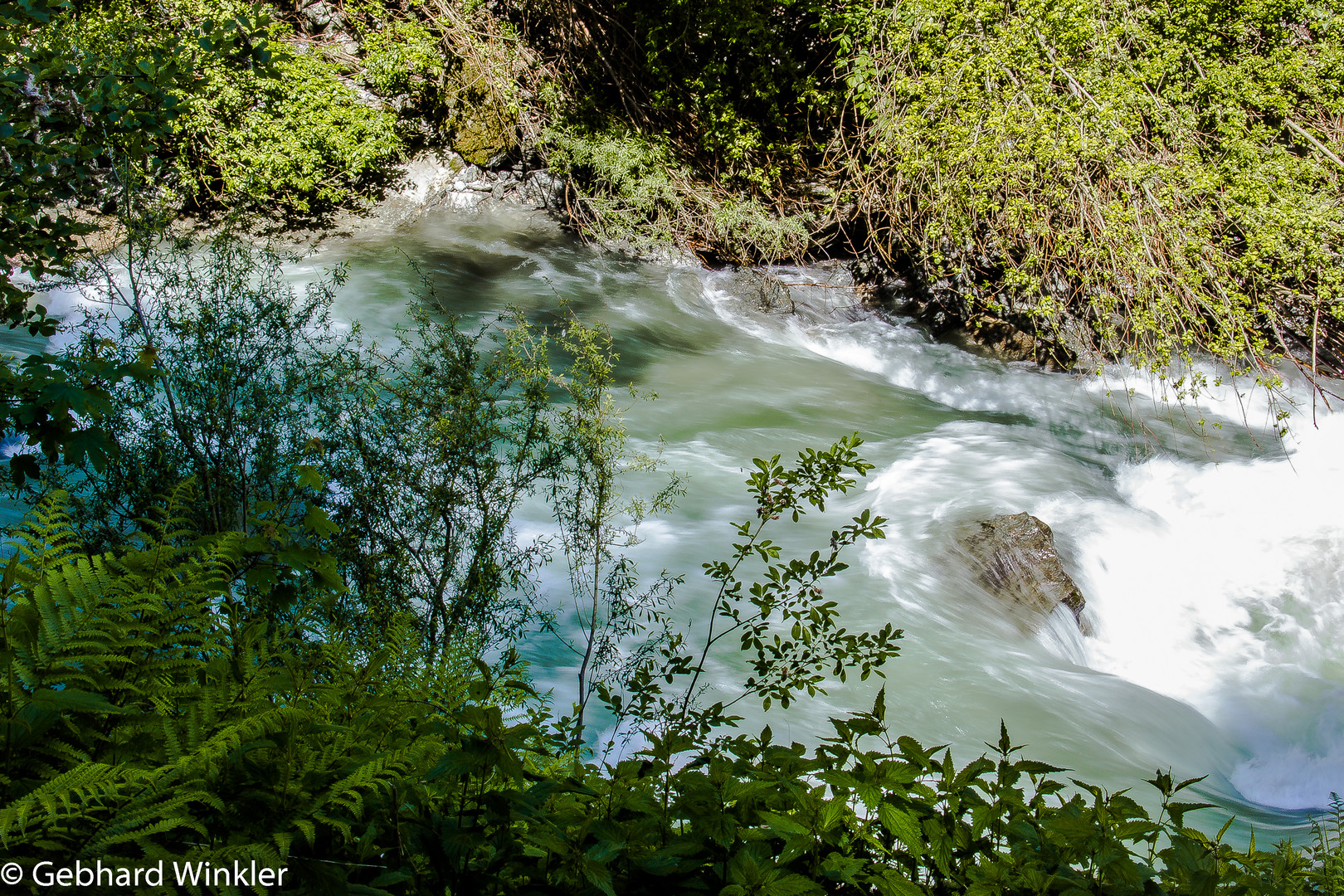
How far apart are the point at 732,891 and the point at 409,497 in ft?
8.56

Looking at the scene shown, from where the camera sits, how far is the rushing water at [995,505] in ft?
15.3

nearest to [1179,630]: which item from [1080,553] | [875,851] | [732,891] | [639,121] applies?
[1080,553]

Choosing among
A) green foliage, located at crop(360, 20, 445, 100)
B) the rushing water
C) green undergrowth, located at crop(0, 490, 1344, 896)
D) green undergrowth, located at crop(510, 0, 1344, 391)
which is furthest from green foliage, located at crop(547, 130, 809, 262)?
green undergrowth, located at crop(0, 490, 1344, 896)

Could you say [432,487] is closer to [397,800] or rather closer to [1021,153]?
[397,800]

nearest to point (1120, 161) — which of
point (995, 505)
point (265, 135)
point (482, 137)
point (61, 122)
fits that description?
point (995, 505)

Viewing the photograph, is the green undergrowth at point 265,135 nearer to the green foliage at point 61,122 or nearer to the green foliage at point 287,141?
the green foliage at point 287,141

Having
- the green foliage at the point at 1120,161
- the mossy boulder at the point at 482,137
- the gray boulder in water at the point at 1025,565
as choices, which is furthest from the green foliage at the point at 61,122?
the mossy boulder at the point at 482,137

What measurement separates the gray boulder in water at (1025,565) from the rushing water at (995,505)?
0.14 metres

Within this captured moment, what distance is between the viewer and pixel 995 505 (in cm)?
647

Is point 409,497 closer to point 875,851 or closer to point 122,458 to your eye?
point 122,458

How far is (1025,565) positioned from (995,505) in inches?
38.0

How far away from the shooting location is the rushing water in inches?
183

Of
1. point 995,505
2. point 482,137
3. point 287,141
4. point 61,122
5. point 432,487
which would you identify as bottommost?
point 995,505

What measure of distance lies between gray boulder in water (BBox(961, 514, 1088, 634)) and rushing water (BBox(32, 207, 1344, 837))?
5.7 inches
